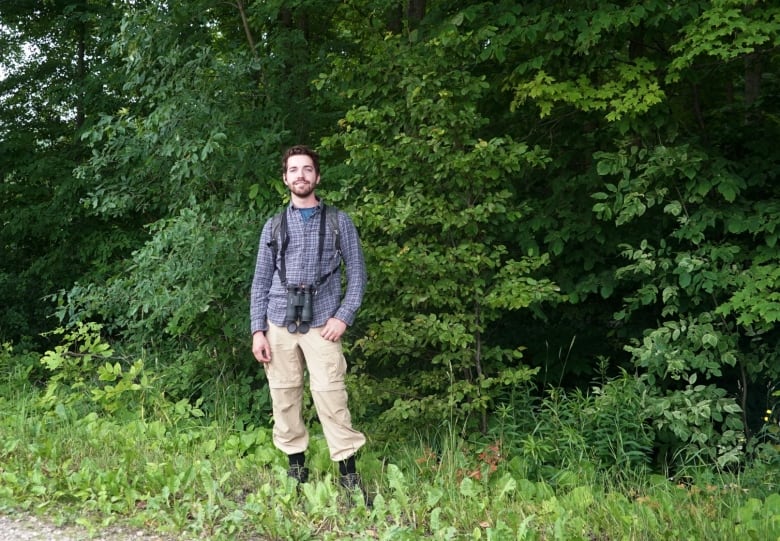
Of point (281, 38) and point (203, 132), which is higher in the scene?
point (281, 38)

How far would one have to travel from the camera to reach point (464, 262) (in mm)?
5031

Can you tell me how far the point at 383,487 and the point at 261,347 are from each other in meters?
1.06

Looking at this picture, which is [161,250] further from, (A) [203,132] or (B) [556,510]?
(B) [556,510]

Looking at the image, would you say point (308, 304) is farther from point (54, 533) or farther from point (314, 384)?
point (54, 533)

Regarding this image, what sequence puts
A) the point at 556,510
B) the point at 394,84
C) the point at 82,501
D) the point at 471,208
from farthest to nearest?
the point at 394,84, the point at 471,208, the point at 82,501, the point at 556,510

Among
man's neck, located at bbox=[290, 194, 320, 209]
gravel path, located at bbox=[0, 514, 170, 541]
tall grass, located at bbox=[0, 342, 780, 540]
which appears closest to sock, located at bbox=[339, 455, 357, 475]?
tall grass, located at bbox=[0, 342, 780, 540]

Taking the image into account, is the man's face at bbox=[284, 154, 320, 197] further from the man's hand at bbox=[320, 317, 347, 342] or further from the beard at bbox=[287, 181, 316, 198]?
the man's hand at bbox=[320, 317, 347, 342]

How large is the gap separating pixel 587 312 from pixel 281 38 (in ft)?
12.4

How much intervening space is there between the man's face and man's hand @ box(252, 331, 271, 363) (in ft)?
2.66

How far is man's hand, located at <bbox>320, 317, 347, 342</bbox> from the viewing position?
3990 mm

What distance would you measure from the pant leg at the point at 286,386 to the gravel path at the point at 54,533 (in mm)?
891

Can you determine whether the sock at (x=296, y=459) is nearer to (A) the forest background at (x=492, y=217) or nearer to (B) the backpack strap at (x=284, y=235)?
(A) the forest background at (x=492, y=217)

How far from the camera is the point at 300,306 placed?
13.1 ft

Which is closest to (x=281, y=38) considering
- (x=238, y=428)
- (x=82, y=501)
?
(x=238, y=428)
